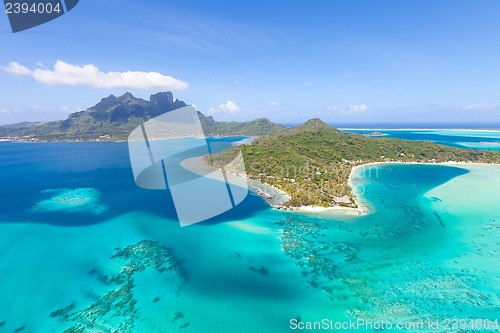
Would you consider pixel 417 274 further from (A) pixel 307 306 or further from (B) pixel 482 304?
(A) pixel 307 306

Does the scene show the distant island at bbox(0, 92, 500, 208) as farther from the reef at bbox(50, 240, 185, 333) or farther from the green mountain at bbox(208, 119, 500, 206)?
the reef at bbox(50, 240, 185, 333)

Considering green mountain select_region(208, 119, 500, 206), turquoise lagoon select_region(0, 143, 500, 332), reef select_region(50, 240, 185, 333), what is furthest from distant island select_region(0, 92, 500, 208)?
reef select_region(50, 240, 185, 333)

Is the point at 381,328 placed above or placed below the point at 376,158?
below

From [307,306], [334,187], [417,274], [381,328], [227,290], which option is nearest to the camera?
[381,328]

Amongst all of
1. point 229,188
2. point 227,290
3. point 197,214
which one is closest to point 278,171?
point 229,188

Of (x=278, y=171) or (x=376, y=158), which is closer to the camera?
(x=278, y=171)

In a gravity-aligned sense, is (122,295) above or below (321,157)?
below

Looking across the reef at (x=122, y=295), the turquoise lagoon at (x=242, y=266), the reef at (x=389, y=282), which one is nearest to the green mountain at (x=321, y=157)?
the turquoise lagoon at (x=242, y=266)

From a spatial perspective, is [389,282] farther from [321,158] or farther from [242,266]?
[321,158]

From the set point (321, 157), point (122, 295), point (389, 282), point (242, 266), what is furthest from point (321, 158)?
point (122, 295)
